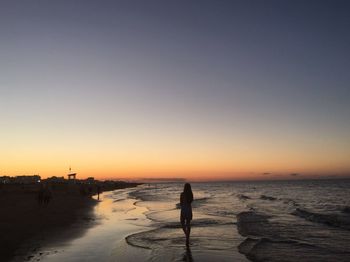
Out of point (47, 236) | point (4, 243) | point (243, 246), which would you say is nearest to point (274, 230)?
point (243, 246)

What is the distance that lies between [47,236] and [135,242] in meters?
4.17

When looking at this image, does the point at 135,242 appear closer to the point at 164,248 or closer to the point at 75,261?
the point at 164,248

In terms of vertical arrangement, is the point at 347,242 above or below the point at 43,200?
below

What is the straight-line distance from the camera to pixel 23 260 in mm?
10781

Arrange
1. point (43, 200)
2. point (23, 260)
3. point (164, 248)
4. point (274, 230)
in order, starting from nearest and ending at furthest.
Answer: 1. point (23, 260)
2. point (164, 248)
3. point (274, 230)
4. point (43, 200)

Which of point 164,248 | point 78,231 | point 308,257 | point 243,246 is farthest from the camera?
point 78,231

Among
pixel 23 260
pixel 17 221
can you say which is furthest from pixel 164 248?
pixel 17 221

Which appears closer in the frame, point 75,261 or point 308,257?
point 75,261

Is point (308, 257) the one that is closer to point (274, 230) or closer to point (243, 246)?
point (243, 246)

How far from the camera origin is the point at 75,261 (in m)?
10.9

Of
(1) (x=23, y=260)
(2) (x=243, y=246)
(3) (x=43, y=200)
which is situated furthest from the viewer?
(3) (x=43, y=200)

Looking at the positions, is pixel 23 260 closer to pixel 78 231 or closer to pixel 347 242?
pixel 78 231

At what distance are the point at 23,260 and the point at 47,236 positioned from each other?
5.81 m

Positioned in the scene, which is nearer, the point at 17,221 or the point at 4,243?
the point at 4,243
